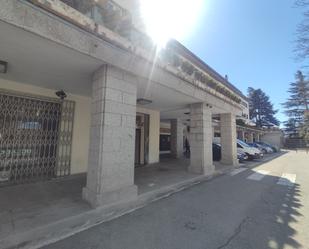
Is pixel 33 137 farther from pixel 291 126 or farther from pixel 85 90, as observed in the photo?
pixel 291 126

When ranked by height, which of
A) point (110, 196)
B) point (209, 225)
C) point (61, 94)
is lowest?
point (209, 225)

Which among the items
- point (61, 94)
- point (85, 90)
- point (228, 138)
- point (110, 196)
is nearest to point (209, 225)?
point (110, 196)

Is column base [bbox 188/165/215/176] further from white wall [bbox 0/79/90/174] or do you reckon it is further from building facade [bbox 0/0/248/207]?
white wall [bbox 0/79/90/174]

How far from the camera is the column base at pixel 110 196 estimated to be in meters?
4.00

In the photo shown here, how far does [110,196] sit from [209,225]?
6.66 feet

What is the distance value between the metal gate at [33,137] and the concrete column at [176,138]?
27.1 feet

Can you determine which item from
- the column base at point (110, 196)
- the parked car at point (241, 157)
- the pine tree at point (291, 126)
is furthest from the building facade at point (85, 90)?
the pine tree at point (291, 126)

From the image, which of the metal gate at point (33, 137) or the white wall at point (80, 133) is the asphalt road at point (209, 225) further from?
the metal gate at point (33, 137)

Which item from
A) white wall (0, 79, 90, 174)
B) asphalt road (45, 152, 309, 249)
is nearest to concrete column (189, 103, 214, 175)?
asphalt road (45, 152, 309, 249)

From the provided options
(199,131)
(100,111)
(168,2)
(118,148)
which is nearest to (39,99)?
(100,111)

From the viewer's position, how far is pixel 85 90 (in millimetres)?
6535

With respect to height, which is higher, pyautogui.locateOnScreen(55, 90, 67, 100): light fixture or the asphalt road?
pyautogui.locateOnScreen(55, 90, 67, 100): light fixture

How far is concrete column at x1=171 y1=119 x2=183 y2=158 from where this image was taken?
1398 cm

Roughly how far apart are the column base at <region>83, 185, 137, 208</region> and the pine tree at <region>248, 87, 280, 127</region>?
54941mm
